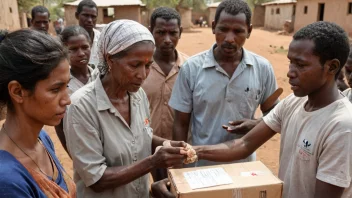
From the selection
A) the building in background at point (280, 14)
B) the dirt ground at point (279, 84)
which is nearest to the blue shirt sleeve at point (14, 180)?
the dirt ground at point (279, 84)

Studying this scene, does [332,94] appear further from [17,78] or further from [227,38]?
[17,78]

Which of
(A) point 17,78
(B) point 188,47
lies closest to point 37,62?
(A) point 17,78

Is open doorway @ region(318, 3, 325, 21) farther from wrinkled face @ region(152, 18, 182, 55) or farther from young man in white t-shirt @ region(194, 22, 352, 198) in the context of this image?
young man in white t-shirt @ region(194, 22, 352, 198)

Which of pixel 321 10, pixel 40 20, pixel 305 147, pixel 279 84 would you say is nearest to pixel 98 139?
pixel 305 147

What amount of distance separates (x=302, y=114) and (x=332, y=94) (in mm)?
201

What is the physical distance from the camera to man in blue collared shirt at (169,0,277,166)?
2.59 meters

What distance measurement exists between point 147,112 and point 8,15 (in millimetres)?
11974

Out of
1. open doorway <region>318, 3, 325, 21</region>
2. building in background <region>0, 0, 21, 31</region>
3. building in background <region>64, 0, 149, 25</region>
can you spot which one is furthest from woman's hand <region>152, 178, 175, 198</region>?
open doorway <region>318, 3, 325, 21</region>

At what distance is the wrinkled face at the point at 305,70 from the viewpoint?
1805mm

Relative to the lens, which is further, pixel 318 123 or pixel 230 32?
pixel 230 32

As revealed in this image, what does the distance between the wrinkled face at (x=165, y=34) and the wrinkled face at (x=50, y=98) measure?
1864mm

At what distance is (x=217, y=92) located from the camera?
258cm

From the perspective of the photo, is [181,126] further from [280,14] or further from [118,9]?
[280,14]

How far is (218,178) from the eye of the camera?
5.66 ft
